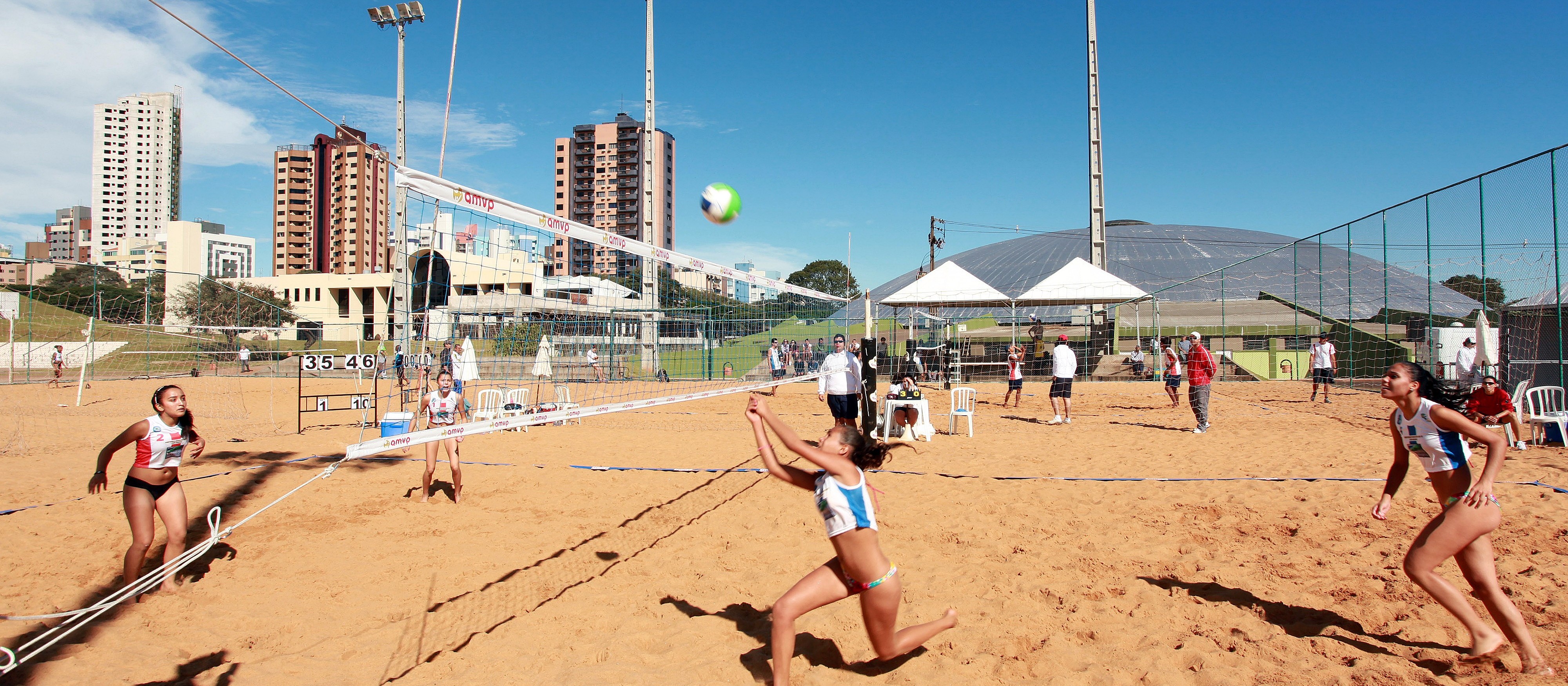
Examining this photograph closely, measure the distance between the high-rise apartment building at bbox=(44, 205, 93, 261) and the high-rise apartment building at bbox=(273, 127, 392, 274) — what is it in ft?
148

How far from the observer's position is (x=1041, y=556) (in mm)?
4938

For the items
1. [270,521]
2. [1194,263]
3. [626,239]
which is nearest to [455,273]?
[626,239]

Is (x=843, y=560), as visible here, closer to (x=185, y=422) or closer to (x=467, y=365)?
(x=185, y=422)

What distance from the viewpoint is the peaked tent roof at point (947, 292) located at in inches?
766

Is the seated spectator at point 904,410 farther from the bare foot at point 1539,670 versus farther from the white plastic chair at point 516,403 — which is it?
the bare foot at point 1539,670

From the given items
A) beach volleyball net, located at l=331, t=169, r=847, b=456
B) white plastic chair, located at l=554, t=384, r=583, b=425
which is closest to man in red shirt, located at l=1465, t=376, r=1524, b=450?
beach volleyball net, located at l=331, t=169, r=847, b=456

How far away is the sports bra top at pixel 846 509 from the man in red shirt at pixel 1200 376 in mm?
8752

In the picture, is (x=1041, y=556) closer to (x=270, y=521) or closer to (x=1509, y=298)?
(x=270, y=521)

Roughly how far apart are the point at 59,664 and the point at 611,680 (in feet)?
8.49

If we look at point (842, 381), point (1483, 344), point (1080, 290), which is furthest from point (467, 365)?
point (1080, 290)

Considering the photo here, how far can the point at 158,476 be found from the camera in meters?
4.46

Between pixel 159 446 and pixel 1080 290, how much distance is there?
19563mm

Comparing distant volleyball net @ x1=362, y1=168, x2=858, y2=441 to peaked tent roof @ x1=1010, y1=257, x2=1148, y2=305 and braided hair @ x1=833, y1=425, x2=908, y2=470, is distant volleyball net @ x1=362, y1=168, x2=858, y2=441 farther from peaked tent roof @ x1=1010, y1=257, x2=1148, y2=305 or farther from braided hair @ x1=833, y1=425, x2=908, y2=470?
peaked tent roof @ x1=1010, y1=257, x2=1148, y2=305

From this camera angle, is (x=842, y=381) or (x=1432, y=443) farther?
(x=842, y=381)
